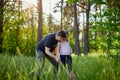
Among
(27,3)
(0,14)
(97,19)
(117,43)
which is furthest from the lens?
(27,3)

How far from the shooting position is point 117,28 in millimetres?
9203

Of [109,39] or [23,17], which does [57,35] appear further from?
[23,17]

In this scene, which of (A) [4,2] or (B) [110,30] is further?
(A) [4,2]

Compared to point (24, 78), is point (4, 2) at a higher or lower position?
higher

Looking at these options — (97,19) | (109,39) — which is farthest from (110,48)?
(97,19)

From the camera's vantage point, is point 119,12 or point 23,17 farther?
point 23,17

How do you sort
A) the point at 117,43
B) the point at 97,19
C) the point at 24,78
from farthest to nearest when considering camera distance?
the point at 97,19 < the point at 117,43 < the point at 24,78

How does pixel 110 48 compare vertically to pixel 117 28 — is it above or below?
below

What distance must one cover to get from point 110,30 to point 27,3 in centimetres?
1773

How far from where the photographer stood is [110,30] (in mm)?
9305

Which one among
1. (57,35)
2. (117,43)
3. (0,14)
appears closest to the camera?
(57,35)

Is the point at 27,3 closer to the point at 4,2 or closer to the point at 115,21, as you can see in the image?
the point at 4,2

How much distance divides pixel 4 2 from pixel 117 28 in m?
17.2

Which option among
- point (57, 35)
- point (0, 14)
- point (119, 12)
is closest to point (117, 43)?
point (119, 12)
